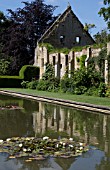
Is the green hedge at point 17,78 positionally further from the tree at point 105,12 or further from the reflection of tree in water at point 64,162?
the reflection of tree in water at point 64,162

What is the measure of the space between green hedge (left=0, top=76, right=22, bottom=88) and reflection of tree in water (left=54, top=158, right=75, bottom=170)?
33.6 metres

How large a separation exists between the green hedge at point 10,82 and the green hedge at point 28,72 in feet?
2.26

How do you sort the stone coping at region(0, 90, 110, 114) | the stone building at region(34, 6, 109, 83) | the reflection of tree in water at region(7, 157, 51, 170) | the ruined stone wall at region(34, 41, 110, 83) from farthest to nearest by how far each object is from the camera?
the stone building at region(34, 6, 109, 83)
the ruined stone wall at region(34, 41, 110, 83)
the stone coping at region(0, 90, 110, 114)
the reflection of tree in water at region(7, 157, 51, 170)

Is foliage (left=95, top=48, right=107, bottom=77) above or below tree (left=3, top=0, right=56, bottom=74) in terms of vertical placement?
below

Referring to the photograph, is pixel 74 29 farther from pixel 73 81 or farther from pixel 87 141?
pixel 87 141

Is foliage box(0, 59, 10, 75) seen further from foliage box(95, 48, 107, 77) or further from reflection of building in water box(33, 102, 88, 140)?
reflection of building in water box(33, 102, 88, 140)

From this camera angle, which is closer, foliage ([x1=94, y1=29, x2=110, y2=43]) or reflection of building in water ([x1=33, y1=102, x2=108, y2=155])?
reflection of building in water ([x1=33, y1=102, x2=108, y2=155])

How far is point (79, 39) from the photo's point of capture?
42844mm

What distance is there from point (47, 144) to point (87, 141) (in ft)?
4.26

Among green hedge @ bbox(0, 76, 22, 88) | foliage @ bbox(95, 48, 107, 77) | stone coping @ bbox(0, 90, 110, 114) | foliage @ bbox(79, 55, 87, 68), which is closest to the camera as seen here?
stone coping @ bbox(0, 90, 110, 114)

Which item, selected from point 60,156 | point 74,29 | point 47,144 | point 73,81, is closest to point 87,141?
point 47,144

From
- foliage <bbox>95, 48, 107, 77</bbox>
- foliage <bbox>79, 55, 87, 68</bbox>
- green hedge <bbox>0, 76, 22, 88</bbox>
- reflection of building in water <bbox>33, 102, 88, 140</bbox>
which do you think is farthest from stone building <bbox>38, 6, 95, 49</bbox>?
reflection of building in water <bbox>33, 102, 88, 140</bbox>

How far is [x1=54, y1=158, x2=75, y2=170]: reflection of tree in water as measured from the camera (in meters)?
5.79

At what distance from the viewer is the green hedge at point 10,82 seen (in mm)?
39406
